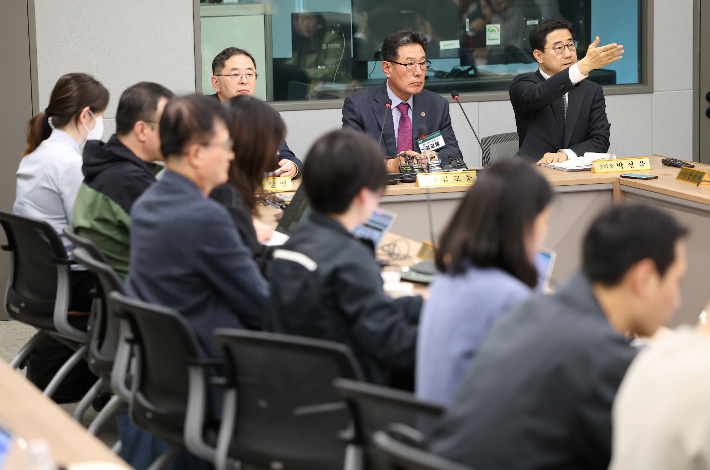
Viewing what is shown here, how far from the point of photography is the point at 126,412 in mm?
2580

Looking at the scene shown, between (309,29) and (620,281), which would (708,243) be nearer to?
(620,281)

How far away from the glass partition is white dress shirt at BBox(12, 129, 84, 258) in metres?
2.09

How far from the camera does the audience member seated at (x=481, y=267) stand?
1.47m

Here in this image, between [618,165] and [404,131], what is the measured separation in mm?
1136

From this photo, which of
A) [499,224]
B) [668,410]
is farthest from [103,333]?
[668,410]

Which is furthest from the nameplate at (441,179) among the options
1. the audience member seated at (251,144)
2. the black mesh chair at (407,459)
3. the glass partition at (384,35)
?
the black mesh chair at (407,459)

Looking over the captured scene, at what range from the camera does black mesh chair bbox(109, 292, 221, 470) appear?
181 centimetres

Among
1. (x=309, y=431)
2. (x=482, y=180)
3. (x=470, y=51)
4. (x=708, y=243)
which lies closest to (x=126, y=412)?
(x=309, y=431)

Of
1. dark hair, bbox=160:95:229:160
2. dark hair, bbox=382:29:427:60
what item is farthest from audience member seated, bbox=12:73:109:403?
dark hair, bbox=382:29:427:60

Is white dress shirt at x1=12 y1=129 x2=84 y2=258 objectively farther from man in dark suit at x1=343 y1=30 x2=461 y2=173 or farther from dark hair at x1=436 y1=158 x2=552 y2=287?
dark hair at x1=436 y1=158 x2=552 y2=287

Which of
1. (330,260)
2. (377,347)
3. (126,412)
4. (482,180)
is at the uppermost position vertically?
(482,180)

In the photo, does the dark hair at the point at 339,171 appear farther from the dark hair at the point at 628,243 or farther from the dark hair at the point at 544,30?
the dark hair at the point at 544,30

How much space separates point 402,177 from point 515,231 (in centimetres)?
262

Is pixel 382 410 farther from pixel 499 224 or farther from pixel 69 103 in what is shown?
pixel 69 103
